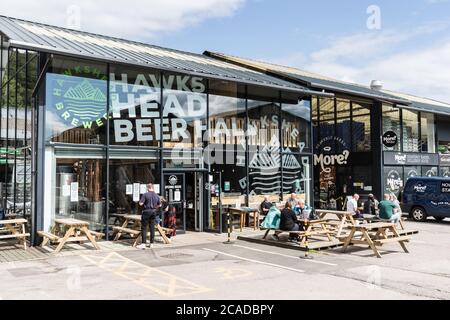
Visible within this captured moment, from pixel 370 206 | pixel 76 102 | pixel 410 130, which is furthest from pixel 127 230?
pixel 410 130

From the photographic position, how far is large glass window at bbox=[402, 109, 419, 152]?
2577 cm

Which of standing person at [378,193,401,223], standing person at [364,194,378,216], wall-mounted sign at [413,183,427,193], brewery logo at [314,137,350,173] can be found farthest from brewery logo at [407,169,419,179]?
standing person at [378,193,401,223]

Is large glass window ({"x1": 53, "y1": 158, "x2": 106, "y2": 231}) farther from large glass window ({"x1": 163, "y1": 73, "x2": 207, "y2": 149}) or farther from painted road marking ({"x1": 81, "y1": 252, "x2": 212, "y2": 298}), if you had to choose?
large glass window ({"x1": 163, "y1": 73, "x2": 207, "y2": 149})

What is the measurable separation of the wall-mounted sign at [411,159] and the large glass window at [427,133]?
20.7 inches

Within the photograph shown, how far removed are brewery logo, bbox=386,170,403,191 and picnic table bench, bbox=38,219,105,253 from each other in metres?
16.7

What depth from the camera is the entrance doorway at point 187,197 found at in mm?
15227

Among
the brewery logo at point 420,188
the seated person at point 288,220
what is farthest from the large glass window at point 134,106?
the brewery logo at point 420,188

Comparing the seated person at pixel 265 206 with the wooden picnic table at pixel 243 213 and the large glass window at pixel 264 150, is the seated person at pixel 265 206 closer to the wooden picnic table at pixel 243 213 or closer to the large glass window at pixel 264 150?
the wooden picnic table at pixel 243 213

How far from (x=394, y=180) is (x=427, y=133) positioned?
520 centimetres

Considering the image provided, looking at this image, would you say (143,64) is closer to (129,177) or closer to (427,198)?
(129,177)

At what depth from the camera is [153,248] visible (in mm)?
12305
